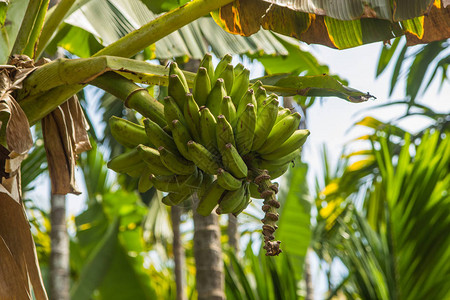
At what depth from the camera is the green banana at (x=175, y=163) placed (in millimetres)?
1461

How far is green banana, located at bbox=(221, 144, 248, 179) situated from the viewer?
139 centimetres

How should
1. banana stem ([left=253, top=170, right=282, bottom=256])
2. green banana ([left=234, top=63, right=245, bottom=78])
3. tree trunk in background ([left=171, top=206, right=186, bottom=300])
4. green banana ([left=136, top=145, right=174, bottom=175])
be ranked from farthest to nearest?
1. tree trunk in background ([left=171, top=206, right=186, bottom=300])
2. green banana ([left=234, top=63, right=245, bottom=78])
3. green banana ([left=136, top=145, right=174, bottom=175])
4. banana stem ([left=253, top=170, right=282, bottom=256])

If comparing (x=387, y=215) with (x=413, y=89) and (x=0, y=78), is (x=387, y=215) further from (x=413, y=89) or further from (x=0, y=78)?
(x=413, y=89)

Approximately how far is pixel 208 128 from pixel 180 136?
0.27 ft

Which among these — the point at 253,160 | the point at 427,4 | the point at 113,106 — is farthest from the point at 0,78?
the point at 113,106

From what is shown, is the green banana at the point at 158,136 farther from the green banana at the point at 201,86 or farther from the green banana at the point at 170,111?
the green banana at the point at 201,86

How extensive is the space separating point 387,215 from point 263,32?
1.30 meters

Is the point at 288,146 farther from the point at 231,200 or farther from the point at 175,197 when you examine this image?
the point at 175,197

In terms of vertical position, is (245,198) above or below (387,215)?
below

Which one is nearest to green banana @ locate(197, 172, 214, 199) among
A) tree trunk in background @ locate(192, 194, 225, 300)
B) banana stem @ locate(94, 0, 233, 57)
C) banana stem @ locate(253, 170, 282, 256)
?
banana stem @ locate(253, 170, 282, 256)

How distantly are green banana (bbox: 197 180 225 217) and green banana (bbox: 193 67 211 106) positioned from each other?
254mm

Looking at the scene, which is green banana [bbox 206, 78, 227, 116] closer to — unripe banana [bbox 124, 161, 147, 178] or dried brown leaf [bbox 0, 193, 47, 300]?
unripe banana [bbox 124, 161, 147, 178]

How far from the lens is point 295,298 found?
119 inches

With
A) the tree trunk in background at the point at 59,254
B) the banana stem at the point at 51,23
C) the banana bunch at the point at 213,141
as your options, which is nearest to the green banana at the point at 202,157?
the banana bunch at the point at 213,141
